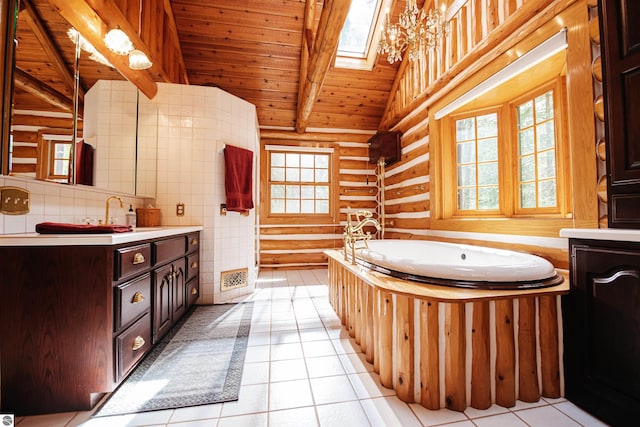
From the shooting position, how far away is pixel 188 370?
1.63m

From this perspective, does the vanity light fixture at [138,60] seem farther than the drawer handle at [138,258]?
Yes

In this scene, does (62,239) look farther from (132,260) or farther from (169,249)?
(169,249)

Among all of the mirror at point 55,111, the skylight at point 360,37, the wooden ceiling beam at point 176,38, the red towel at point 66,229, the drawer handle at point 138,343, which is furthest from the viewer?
the skylight at point 360,37

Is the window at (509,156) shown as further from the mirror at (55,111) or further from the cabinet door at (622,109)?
the mirror at (55,111)

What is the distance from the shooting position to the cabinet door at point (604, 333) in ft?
3.66

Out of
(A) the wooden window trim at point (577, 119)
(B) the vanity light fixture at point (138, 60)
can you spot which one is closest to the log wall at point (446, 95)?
(A) the wooden window trim at point (577, 119)

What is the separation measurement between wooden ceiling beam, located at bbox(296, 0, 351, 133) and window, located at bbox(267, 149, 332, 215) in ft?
4.06

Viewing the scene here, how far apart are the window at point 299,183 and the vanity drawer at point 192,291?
2.15m

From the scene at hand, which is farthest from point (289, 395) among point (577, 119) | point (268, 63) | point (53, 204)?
point (268, 63)

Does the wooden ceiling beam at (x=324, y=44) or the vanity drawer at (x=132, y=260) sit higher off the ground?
the wooden ceiling beam at (x=324, y=44)

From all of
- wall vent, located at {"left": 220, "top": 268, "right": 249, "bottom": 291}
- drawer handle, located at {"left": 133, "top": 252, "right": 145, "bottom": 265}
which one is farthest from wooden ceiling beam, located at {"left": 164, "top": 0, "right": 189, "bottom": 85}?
drawer handle, located at {"left": 133, "top": 252, "right": 145, "bottom": 265}

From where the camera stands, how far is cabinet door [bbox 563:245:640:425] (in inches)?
43.9

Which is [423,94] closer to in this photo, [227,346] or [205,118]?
[205,118]

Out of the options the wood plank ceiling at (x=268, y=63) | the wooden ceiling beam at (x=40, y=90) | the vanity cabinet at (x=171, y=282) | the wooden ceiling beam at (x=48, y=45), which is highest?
the wood plank ceiling at (x=268, y=63)
